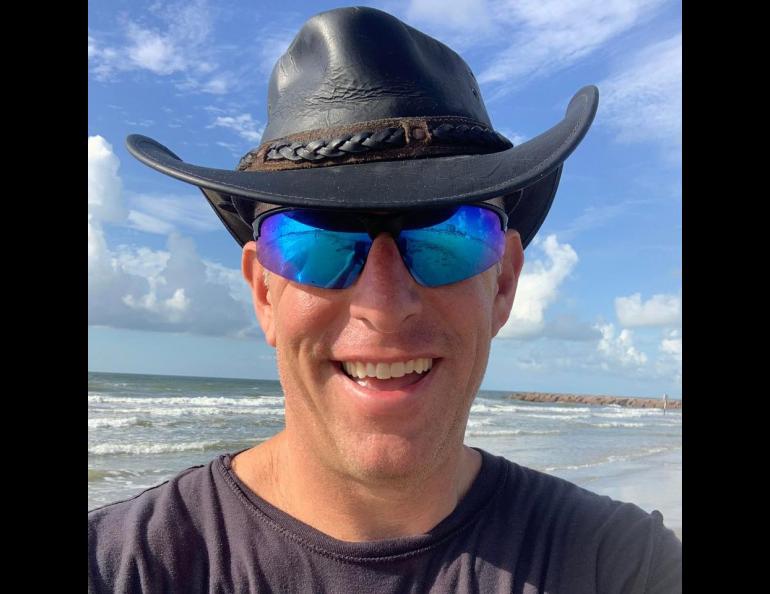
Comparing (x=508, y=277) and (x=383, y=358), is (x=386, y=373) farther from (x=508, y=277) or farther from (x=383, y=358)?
(x=508, y=277)

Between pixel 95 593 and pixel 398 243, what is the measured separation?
124 centimetres

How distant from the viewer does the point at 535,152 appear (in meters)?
1.51

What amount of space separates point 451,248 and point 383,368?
0.38 metres

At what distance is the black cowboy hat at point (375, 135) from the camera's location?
1439mm

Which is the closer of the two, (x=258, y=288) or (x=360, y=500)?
(x=360, y=500)

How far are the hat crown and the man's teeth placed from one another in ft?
2.12

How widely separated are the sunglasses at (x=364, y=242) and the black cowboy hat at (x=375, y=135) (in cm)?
12

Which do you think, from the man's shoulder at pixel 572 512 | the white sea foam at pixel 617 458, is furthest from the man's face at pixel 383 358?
the white sea foam at pixel 617 458

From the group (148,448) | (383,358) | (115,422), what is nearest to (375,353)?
(383,358)

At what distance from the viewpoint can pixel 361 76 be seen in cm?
157

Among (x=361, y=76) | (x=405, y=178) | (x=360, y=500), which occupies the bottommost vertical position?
(x=360, y=500)

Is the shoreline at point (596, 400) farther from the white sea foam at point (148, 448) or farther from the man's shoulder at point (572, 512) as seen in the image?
the man's shoulder at point (572, 512)
